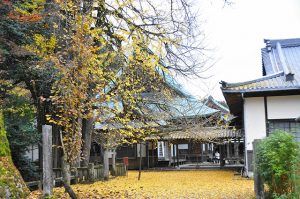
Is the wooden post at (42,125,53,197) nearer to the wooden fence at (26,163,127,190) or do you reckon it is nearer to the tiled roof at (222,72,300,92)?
the wooden fence at (26,163,127,190)

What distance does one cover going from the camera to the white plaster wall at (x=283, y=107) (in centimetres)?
1711

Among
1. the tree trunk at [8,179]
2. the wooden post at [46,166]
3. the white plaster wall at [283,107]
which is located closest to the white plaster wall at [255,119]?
the white plaster wall at [283,107]

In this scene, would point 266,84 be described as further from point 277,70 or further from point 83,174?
point 83,174

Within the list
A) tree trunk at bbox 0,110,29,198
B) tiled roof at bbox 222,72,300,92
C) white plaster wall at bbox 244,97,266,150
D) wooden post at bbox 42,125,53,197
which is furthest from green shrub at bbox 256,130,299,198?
white plaster wall at bbox 244,97,266,150

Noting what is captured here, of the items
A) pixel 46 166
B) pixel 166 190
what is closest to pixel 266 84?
pixel 166 190

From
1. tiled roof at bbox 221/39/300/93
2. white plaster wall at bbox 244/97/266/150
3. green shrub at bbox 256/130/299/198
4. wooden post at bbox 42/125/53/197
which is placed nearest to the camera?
green shrub at bbox 256/130/299/198

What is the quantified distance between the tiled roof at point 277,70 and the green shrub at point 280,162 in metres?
8.98

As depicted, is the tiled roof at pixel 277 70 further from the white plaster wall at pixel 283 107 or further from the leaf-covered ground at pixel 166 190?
the leaf-covered ground at pixel 166 190

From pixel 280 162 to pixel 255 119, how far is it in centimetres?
1020

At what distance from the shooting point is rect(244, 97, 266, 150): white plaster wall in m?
17.6

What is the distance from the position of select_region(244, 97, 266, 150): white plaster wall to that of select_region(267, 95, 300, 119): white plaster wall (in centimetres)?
39

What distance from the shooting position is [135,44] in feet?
43.4

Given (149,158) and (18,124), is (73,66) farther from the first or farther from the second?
(149,158)

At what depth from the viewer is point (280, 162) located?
7719mm
